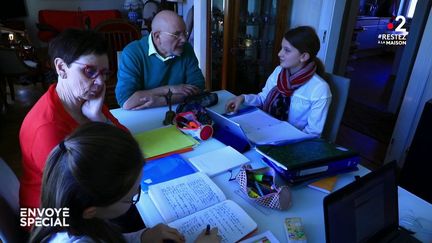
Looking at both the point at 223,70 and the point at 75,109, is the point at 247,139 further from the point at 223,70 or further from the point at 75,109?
the point at 223,70

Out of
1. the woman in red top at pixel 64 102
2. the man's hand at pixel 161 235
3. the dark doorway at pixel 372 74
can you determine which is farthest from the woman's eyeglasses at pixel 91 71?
the dark doorway at pixel 372 74

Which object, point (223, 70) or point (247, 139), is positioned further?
point (223, 70)

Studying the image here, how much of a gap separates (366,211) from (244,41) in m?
2.62

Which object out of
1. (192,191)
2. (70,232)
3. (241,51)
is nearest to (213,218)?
(192,191)

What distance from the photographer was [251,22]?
317 centimetres

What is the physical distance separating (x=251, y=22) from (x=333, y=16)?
2.75 feet

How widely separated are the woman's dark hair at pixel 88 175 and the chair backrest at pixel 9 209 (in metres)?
0.21

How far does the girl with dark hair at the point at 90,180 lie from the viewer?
668mm

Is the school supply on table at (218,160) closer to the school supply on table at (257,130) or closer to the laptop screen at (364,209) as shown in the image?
the school supply on table at (257,130)

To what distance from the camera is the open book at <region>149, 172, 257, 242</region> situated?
88 centimetres

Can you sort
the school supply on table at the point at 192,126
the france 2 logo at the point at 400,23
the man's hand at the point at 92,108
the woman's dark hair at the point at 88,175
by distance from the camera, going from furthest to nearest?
the france 2 logo at the point at 400,23, the school supply on table at the point at 192,126, the man's hand at the point at 92,108, the woman's dark hair at the point at 88,175

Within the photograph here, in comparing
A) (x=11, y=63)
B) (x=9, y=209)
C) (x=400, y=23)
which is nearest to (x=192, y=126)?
(x=9, y=209)

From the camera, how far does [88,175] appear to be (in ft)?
2.18

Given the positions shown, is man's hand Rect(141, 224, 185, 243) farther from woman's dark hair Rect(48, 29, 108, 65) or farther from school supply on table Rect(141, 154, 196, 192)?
woman's dark hair Rect(48, 29, 108, 65)
